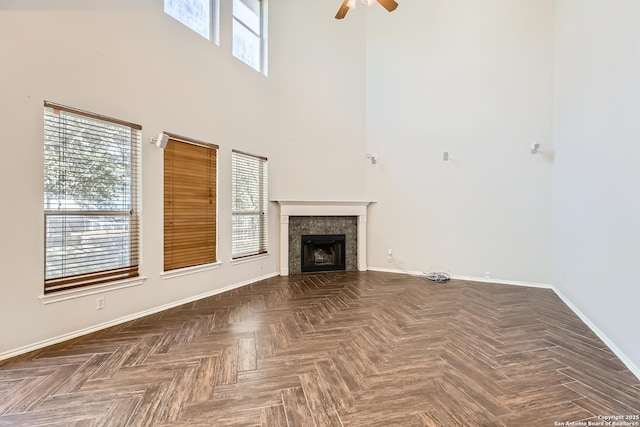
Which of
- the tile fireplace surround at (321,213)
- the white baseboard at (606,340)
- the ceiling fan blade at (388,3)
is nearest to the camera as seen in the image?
the white baseboard at (606,340)

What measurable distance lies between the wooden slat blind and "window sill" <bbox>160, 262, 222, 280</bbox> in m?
0.05

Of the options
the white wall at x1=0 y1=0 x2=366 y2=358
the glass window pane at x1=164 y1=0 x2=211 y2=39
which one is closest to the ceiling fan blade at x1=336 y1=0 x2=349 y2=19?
the white wall at x1=0 y1=0 x2=366 y2=358

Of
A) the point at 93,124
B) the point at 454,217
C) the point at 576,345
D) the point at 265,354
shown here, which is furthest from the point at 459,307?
the point at 93,124

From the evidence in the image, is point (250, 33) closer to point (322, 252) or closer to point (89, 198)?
point (89, 198)

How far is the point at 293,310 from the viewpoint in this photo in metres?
3.58

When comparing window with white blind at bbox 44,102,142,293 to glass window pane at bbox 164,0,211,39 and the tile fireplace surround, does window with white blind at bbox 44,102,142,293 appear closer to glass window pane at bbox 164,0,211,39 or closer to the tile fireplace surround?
glass window pane at bbox 164,0,211,39

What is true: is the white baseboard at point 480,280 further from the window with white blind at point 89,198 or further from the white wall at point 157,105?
the window with white blind at point 89,198

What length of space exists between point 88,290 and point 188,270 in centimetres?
→ 113

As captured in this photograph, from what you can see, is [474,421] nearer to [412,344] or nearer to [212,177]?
[412,344]

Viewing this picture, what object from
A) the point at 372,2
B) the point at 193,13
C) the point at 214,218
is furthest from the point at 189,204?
the point at 372,2

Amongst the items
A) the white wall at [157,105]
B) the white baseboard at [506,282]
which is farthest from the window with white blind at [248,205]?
the white baseboard at [506,282]

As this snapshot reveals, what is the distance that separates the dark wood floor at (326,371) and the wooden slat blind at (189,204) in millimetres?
758

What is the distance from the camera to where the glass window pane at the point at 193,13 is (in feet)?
12.2

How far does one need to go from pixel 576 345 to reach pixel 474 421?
5.74ft
